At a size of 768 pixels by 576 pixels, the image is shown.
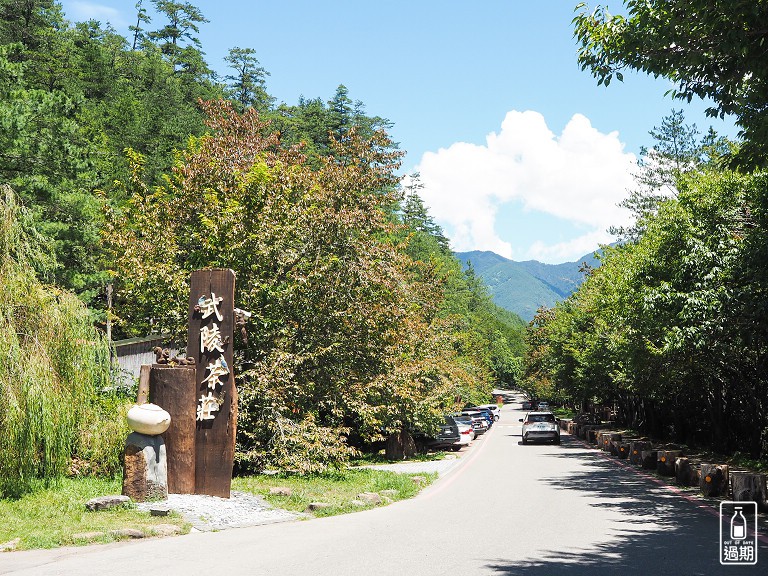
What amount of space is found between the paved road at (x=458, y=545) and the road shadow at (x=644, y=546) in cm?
1

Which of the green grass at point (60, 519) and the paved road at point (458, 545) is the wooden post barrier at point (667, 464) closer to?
the paved road at point (458, 545)

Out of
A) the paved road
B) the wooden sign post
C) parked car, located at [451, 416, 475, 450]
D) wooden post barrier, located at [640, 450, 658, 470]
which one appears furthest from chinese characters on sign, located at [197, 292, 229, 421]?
parked car, located at [451, 416, 475, 450]

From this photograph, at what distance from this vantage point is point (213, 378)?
43.4ft

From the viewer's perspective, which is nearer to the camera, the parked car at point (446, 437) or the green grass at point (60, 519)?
the green grass at point (60, 519)

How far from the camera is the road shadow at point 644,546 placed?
24.8ft

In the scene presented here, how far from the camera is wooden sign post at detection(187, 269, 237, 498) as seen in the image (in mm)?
12805

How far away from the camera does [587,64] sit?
32.7 ft

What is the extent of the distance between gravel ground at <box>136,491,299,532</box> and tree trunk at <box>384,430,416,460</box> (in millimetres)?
12908

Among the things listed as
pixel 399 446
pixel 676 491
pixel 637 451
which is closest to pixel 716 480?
pixel 676 491

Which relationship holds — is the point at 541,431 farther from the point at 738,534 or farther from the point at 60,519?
the point at 60,519

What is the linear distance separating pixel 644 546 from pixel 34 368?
10.2m

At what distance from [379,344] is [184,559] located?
12.1 m

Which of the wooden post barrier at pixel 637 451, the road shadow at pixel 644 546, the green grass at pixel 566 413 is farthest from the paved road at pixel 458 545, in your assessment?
the green grass at pixel 566 413

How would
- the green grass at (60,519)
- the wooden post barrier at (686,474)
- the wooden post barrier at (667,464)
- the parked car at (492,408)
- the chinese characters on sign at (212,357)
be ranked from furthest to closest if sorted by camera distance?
the parked car at (492,408), the wooden post barrier at (667,464), the wooden post barrier at (686,474), the chinese characters on sign at (212,357), the green grass at (60,519)
